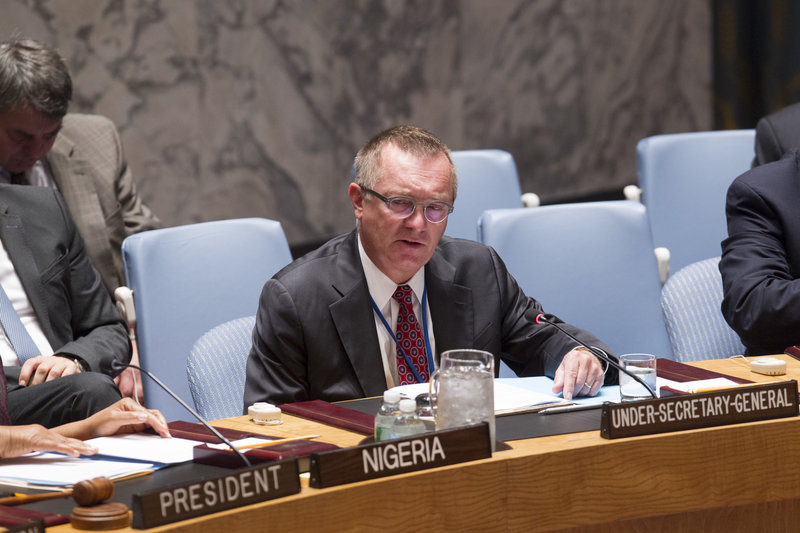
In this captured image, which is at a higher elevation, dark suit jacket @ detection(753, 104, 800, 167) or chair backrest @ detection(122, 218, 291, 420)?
dark suit jacket @ detection(753, 104, 800, 167)

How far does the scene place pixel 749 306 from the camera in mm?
2738

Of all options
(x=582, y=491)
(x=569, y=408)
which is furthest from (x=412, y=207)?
(x=582, y=491)

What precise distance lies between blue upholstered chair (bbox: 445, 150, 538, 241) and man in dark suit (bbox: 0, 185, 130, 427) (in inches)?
53.7

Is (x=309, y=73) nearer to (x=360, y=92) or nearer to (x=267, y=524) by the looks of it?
(x=360, y=92)

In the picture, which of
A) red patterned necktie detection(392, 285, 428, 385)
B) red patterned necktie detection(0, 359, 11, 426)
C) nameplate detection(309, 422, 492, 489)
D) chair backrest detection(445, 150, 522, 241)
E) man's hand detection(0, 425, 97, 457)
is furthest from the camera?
chair backrest detection(445, 150, 522, 241)

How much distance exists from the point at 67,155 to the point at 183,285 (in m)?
0.95

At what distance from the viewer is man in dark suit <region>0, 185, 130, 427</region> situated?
252cm

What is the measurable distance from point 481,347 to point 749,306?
74 centimetres

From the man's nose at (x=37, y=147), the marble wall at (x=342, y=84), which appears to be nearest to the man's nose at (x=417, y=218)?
the man's nose at (x=37, y=147)

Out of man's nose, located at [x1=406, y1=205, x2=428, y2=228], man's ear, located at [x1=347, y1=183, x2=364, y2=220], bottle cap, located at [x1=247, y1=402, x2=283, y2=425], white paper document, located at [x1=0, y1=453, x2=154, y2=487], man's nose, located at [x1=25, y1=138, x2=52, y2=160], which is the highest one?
man's nose, located at [x1=25, y1=138, x2=52, y2=160]

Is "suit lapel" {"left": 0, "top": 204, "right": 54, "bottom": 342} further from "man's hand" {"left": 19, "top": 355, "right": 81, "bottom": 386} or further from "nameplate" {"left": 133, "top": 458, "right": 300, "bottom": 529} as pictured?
"nameplate" {"left": 133, "top": 458, "right": 300, "bottom": 529}

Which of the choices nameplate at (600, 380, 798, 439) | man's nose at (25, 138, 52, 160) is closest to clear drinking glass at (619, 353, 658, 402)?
nameplate at (600, 380, 798, 439)

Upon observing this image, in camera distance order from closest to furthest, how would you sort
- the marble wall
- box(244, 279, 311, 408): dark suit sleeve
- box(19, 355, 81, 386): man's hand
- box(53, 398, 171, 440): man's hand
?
box(53, 398, 171, 440): man's hand < box(244, 279, 311, 408): dark suit sleeve < box(19, 355, 81, 386): man's hand < the marble wall

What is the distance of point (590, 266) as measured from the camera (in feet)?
10.1
